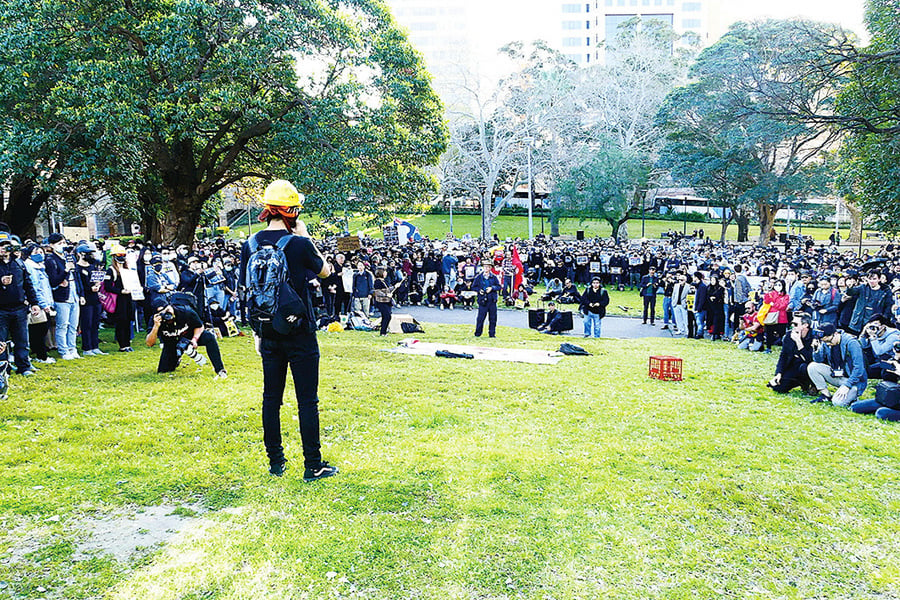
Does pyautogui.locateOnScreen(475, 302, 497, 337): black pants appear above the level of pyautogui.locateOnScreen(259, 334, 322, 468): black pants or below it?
below

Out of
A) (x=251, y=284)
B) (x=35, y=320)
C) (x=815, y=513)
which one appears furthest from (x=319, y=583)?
(x=35, y=320)

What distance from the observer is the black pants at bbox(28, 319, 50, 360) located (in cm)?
912

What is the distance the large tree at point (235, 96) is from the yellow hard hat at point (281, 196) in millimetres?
12244

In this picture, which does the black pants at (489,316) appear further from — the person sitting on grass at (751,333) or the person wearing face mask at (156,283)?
the person wearing face mask at (156,283)

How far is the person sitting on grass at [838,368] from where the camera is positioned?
8.07m

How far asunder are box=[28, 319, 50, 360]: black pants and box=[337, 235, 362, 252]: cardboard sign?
40.0 feet

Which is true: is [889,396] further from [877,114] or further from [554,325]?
[877,114]

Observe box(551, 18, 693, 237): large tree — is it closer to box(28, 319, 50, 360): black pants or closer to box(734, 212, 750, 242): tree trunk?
box(734, 212, 750, 242): tree trunk

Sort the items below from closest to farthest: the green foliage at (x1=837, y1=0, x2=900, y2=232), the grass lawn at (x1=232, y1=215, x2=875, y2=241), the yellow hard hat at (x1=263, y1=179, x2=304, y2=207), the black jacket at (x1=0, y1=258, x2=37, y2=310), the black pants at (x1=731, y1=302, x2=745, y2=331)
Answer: the yellow hard hat at (x1=263, y1=179, x2=304, y2=207)
the black jacket at (x1=0, y1=258, x2=37, y2=310)
the green foliage at (x1=837, y1=0, x2=900, y2=232)
the black pants at (x1=731, y1=302, x2=745, y2=331)
the grass lawn at (x1=232, y1=215, x2=875, y2=241)

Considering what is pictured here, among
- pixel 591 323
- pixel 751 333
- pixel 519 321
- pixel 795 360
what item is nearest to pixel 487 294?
pixel 591 323

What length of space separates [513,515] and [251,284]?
243 centimetres

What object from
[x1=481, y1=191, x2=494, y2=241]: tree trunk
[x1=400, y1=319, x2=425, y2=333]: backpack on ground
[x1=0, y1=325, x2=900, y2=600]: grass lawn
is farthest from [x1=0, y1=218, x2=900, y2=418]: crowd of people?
[x1=481, y1=191, x2=494, y2=241]: tree trunk

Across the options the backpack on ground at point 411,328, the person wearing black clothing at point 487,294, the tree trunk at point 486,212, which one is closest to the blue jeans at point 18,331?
the backpack on ground at point 411,328

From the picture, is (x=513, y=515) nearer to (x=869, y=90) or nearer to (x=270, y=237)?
(x=270, y=237)
